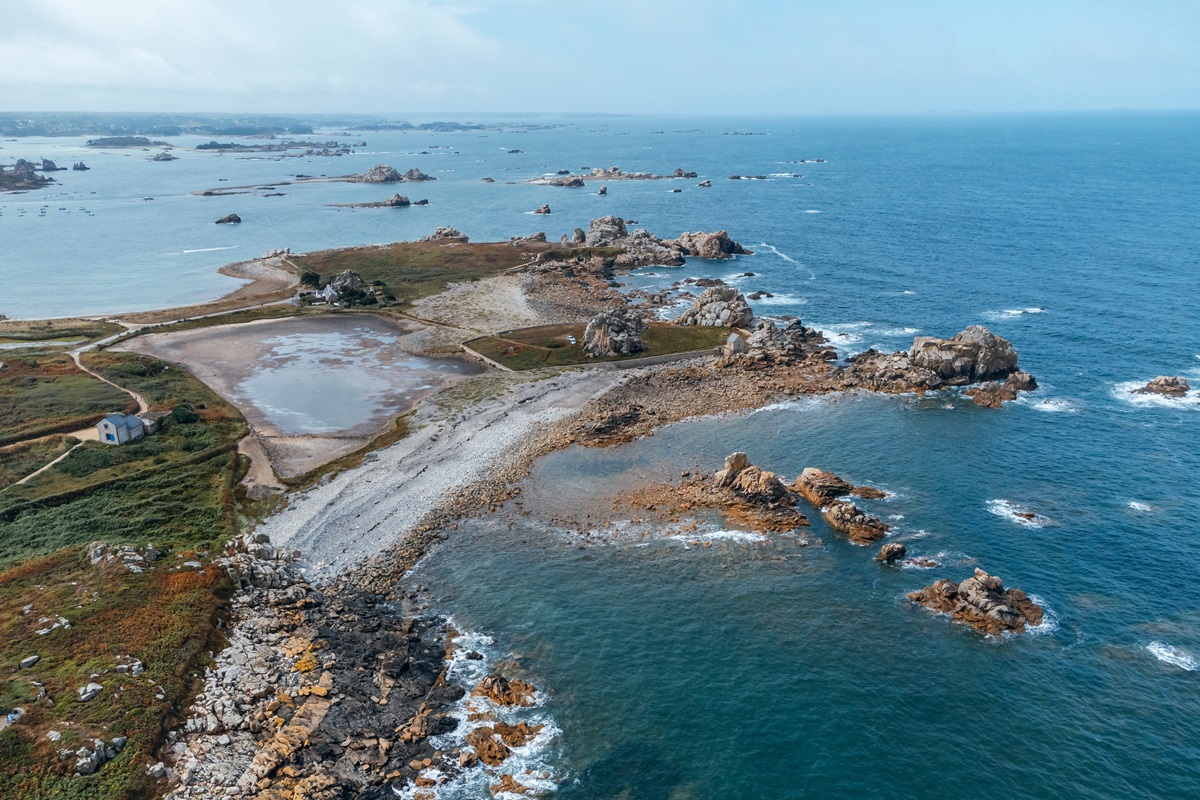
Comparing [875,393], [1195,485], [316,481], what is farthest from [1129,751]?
[316,481]

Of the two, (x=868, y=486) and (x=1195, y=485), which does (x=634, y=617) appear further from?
(x=1195, y=485)

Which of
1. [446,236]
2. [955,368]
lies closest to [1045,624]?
[955,368]

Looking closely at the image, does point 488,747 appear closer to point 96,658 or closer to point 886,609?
point 96,658

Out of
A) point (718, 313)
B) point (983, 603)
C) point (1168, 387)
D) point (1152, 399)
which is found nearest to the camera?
point (983, 603)

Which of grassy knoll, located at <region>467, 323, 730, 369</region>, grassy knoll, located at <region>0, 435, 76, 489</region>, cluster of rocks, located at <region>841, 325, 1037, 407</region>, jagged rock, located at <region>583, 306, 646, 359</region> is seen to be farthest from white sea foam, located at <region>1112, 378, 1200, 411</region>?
grassy knoll, located at <region>0, 435, 76, 489</region>

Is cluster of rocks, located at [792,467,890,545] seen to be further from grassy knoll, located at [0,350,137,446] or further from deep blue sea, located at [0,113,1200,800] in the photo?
grassy knoll, located at [0,350,137,446]
